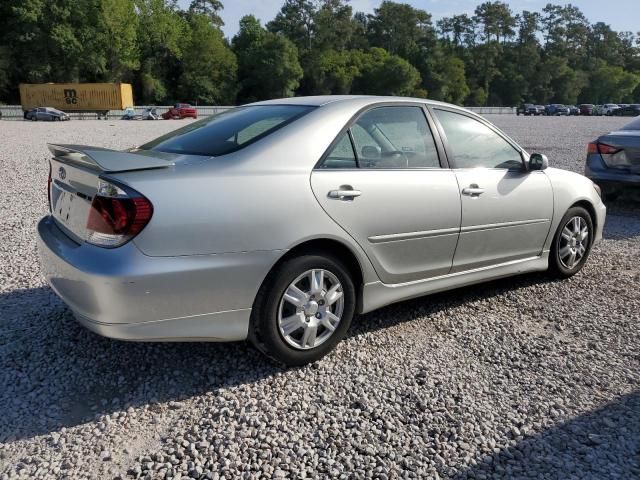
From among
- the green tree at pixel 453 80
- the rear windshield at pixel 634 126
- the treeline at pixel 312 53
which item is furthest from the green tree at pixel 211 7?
the rear windshield at pixel 634 126

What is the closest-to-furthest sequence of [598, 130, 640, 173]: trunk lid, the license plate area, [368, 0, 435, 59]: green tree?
1. the license plate area
2. [598, 130, 640, 173]: trunk lid
3. [368, 0, 435, 59]: green tree

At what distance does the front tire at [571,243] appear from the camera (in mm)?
4938

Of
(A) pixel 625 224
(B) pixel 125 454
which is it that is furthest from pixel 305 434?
(A) pixel 625 224

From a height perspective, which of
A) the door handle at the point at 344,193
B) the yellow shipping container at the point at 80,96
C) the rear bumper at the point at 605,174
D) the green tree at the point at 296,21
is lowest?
the rear bumper at the point at 605,174

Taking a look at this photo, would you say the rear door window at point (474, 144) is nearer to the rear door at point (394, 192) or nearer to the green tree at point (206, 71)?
the rear door at point (394, 192)

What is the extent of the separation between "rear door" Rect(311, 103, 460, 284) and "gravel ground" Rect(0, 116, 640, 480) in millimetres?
611

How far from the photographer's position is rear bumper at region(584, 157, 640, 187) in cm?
787

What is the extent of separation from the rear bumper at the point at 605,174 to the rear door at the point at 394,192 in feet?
17.0

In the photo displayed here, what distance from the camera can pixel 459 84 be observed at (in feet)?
359

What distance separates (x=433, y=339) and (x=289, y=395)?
48.3 inches

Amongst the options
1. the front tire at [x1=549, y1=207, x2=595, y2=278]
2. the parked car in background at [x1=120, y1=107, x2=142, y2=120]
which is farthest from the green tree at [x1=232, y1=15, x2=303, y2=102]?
the front tire at [x1=549, y1=207, x2=595, y2=278]

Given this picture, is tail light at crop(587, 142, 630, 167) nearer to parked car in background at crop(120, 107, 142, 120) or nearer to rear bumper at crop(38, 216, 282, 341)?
rear bumper at crop(38, 216, 282, 341)

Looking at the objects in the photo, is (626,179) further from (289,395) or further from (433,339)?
(289,395)

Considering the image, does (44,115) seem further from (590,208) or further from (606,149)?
(590,208)
